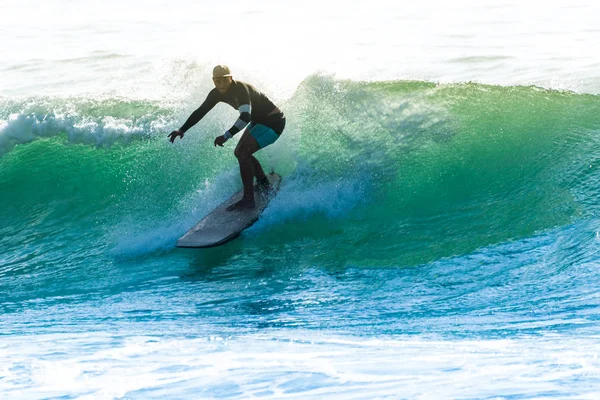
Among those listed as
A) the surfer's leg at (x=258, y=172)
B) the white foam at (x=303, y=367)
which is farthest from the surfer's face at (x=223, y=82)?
the white foam at (x=303, y=367)

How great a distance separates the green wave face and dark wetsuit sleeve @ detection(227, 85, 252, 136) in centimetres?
147

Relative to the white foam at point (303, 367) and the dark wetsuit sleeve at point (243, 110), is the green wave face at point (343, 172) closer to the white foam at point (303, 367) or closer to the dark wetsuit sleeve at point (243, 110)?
the dark wetsuit sleeve at point (243, 110)

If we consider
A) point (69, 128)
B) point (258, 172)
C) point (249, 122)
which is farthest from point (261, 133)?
point (69, 128)

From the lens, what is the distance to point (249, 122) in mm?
8305

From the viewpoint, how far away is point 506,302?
6668mm

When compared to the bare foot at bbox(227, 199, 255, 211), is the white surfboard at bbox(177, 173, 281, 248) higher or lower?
lower

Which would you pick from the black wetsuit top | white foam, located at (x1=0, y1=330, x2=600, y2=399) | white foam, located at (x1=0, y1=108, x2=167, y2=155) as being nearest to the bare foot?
the black wetsuit top

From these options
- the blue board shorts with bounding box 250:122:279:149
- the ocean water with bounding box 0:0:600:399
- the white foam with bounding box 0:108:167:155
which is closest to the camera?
the ocean water with bounding box 0:0:600:399

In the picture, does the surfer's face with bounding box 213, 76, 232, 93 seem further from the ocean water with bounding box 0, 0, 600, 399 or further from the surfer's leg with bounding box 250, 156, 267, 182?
the ocean water with bounding box 0, 0, 600, 399

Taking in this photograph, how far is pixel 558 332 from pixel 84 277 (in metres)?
5.19

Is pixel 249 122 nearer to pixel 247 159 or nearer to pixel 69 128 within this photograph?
pixel 247 159

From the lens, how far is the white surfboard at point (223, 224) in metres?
8.19

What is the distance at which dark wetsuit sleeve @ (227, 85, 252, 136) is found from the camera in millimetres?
7891

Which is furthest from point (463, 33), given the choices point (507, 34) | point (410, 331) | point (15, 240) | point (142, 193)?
point (410, 331)
